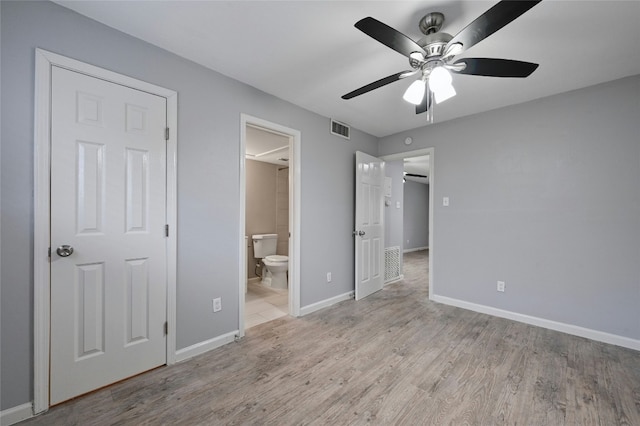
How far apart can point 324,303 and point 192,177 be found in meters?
2.14

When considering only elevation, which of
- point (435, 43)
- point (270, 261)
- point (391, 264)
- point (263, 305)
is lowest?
point (263, 305)

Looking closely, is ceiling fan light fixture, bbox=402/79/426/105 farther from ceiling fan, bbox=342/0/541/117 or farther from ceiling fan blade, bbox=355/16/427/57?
ceiling fan blade, bbox=355/16/427/57

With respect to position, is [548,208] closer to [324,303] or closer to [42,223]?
[324,303]

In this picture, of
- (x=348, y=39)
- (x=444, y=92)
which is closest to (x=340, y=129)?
(x=348, y=39)

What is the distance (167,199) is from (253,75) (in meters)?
1.32

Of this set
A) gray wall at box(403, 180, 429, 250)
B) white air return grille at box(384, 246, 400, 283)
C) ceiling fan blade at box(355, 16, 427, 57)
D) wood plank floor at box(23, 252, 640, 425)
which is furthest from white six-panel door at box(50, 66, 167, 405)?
gray wall at box(403, 180, 429, 250)

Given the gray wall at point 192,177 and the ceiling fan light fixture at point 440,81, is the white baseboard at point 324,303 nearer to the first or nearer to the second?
the gray wall at point 192,177

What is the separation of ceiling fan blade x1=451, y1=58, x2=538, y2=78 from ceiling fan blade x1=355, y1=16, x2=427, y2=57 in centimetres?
28

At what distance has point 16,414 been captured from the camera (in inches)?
57.2

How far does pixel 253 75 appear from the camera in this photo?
2.34 m

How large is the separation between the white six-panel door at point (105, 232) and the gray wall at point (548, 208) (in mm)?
3233

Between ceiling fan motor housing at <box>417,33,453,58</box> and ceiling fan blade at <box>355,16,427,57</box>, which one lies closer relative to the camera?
ceiling fan blade at <box>355,16,427,57</box>

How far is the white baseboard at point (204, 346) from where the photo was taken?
2090mm

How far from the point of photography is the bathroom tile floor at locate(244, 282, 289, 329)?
293 cm
